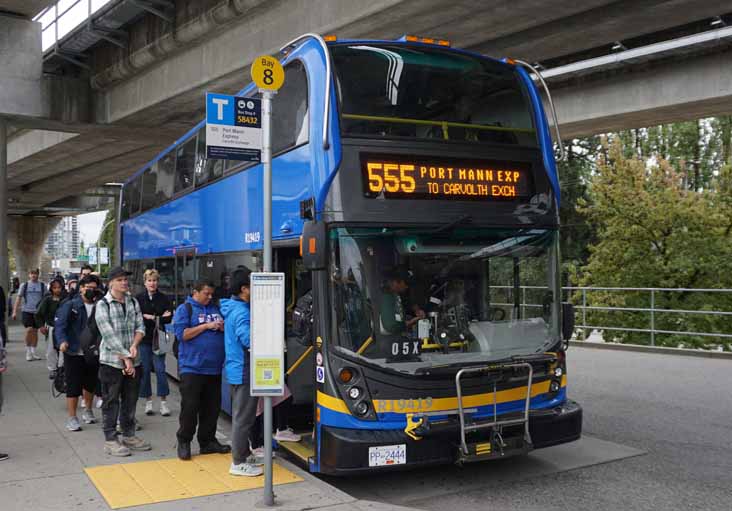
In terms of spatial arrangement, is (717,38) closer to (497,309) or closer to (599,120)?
(599,120)

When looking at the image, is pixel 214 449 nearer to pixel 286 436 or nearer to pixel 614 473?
pixel 286 436

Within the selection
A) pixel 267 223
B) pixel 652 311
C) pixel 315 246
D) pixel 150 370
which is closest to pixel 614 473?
pixel 315 246

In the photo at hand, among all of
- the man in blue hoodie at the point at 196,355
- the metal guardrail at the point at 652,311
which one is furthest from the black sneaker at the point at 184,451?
the metal guardrail at the point at 652,311

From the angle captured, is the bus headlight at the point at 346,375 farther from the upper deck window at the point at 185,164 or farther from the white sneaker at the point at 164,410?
the upper deck window at the point at 185,164

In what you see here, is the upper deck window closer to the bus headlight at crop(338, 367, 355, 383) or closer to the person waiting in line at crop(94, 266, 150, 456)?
the person waiting in line at crop(94, 266, 150, 456)

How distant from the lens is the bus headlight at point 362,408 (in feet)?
19.9

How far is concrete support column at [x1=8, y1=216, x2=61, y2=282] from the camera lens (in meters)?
62.4

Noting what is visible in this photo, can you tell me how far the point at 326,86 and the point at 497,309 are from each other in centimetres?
254

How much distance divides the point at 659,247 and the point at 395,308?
15350 mm

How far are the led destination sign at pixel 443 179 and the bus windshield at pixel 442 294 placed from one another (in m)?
→ 0.33

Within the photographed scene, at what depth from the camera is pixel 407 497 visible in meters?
6.35

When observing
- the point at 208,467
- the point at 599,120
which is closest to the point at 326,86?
the point at 208,467

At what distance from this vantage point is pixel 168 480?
6.36m

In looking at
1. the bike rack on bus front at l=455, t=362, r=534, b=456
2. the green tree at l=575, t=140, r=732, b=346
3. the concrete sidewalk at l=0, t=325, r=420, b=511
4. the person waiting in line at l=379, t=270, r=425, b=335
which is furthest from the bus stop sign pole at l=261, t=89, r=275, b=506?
the green tree at l=575, t=140, r=732, b=346
